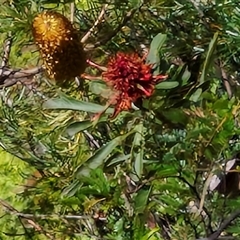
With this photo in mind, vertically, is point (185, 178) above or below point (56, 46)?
below

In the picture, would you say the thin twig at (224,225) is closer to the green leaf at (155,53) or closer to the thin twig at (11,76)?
the green leaf at (155,53)

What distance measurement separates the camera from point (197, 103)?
90 centimetres

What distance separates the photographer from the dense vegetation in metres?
0.87

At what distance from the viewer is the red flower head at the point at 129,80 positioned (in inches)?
33.6

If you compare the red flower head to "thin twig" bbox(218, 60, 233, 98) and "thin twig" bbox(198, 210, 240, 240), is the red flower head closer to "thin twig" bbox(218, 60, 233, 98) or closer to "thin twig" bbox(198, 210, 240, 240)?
"thin twig" bbox(198, 210, 240, 240)

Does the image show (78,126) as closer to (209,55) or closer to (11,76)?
(209,55)

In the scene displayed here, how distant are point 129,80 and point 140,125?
105mm

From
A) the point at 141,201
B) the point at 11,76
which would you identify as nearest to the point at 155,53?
the point at 141,201

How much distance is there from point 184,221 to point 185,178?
0.19 metres

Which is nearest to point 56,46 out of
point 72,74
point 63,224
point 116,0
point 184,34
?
point 72,74

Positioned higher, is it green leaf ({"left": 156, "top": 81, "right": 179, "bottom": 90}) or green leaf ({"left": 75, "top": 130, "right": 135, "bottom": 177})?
green leaf ({"left": 156, "top": 81, "right": 179, "bottom": 90})

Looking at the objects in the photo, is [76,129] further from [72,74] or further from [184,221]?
[184,221]

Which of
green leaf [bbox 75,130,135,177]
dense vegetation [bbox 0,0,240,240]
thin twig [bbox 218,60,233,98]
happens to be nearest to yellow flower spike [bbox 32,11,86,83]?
dense vegetation [bbox 0,0,240,240]

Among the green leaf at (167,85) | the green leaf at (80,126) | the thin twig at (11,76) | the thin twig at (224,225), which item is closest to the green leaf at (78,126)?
the green leaf at (80,126)
